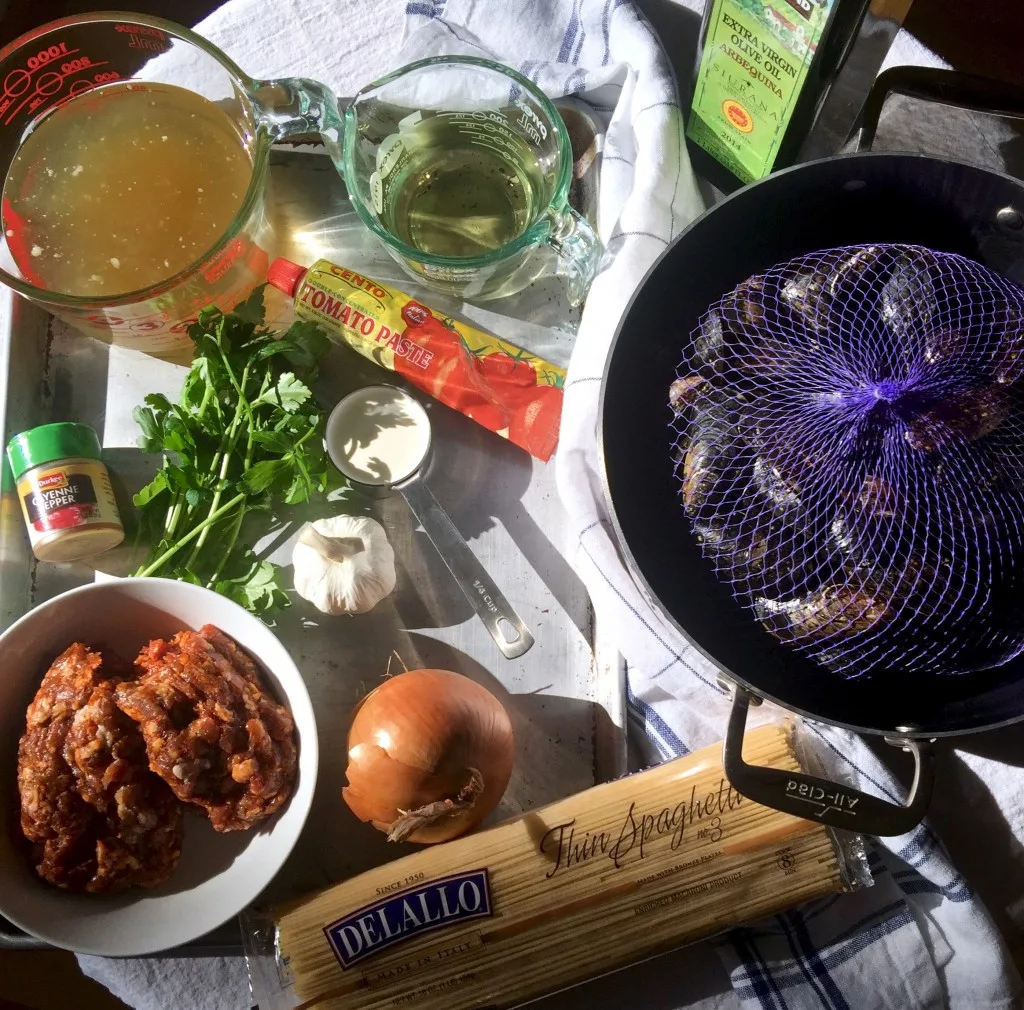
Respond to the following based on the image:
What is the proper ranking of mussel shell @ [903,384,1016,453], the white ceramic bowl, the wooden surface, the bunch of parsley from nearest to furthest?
mussel shell @ [903,384,1016,453] < the white ceramic bowl < the bunch of parsley < the wooden surface

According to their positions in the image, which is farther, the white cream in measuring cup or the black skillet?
the white cream in measuring cup

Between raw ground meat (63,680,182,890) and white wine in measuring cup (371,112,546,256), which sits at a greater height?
white wine in measuring cup (371,112,546,256)

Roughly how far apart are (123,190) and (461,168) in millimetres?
315

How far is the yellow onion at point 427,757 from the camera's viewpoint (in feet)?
2.49

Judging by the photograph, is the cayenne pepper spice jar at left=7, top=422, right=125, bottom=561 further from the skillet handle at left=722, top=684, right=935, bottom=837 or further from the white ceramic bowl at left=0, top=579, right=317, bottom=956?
the skillet handle at left=722, top=684, right=935, bottom=837

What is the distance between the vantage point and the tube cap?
0.91 m

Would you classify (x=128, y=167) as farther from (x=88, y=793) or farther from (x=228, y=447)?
(x=88, y=793)

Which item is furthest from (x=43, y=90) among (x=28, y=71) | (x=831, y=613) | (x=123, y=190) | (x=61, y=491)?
(x=831, y=613)

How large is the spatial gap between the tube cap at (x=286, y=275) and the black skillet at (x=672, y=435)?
0.38 meters

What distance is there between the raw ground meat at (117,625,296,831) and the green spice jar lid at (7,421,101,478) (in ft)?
0.71

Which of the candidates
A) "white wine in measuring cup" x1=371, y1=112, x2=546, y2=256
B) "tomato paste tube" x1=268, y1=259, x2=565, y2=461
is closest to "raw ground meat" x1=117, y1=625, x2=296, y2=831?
"tomato paste tube" x1=268, y1=259, x2=565, y2=461

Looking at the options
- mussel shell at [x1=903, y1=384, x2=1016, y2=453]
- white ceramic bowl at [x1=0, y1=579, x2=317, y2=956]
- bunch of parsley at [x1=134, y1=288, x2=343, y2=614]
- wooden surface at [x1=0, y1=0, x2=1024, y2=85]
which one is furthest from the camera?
wooden surface at [x1=0, y1=0, x2=1024, y2=85]

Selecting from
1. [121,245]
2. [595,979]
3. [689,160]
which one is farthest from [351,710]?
[689,160]

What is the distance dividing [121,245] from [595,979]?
759mm
